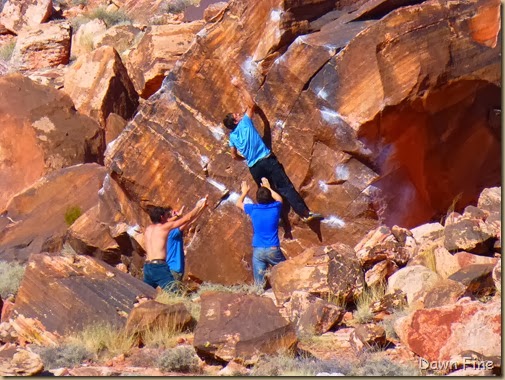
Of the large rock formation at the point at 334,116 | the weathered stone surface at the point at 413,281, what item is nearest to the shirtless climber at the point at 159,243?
the large rock formation at the point at 334,116

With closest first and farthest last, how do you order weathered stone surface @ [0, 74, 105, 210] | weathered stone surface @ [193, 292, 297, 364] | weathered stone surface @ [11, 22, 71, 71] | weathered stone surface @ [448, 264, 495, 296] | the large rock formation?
weathered stone surface @ [193, 292, 297, 364] < weathered stone surface @ [448, 264, 495, 296] < the large rock formation < weathered stone surface @ [0, 74, 105, 210] < weathered stone surface @ [11, 22, 71, 71]

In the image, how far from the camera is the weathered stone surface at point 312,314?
1059 cm

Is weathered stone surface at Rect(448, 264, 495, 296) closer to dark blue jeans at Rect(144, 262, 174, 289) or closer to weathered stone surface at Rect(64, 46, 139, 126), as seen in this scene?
dark blue jeans at Rect(144, 262, 174, 289)

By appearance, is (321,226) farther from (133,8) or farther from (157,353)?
(133,8)

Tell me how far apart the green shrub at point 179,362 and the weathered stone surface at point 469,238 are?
349 cm

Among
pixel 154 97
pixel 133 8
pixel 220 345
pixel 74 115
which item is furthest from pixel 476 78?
pixel 133 8

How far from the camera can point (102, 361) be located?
1001cm

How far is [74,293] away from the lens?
11430 mm

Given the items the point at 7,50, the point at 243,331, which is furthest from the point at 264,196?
the point at 7,50

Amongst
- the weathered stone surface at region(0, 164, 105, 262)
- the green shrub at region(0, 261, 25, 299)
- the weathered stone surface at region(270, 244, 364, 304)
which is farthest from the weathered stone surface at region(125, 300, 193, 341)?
the weathered stone surface at region(0, 164, 105, 262)

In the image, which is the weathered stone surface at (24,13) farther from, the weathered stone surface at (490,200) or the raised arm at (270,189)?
the weathered stone surface at (490,200)

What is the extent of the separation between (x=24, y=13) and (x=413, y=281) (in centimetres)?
1975

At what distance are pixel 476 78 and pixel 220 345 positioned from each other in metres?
5.27

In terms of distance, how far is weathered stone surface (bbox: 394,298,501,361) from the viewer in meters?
9.05
